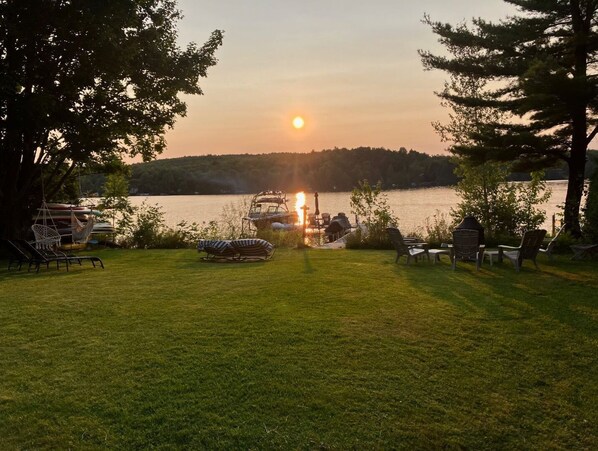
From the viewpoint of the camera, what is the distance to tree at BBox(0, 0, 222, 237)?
35.2 ft

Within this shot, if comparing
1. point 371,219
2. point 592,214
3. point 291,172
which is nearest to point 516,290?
point 592,214

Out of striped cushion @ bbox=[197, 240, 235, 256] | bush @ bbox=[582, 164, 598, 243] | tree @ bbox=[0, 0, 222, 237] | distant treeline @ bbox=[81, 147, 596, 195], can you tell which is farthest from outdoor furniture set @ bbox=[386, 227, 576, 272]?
distant treeline @ bbox=[81, 147, 596, 195]

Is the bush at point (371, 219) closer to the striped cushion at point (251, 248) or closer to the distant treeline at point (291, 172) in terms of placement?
the striped cushion at point (251, 248)

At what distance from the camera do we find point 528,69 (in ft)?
38.3

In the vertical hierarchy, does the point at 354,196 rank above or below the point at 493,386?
above

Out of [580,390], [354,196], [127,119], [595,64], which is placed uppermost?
[595,64]

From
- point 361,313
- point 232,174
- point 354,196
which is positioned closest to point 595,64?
point 354,196

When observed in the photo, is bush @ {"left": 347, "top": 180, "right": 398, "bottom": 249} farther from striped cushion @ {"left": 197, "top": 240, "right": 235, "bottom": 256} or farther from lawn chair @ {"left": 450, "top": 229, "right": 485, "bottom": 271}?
lawn chair @ {"left": 450, "top": 229, "right": 485, "bottom": 271}

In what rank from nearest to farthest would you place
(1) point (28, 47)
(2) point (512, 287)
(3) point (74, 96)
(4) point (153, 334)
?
1. (4) point (153, 334)
2. (2) point (512, 287)
3. (1) point (28, 47)
4. (3) point (74, 96)

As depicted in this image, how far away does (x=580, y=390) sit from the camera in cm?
360

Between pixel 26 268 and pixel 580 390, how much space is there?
10.1m

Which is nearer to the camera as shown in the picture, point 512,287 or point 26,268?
point 512,287

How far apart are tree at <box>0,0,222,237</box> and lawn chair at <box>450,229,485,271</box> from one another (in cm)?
842

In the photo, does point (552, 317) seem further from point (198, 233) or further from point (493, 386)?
point (198, 233)
